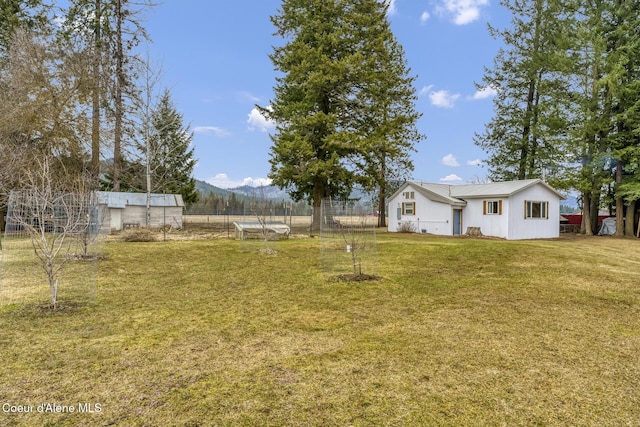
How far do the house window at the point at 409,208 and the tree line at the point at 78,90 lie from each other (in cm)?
1558

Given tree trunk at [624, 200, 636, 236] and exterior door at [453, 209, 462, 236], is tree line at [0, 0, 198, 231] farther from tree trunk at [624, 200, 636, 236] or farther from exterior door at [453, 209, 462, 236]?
tree trunk at [624, 200, 636, 236]

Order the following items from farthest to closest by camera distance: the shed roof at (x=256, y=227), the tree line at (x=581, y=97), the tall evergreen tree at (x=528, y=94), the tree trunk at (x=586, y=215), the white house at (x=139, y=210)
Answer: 1. the tall evergreen tree at (x=528, y=94)
2. the tree trunk at (x=586, y=215)
3. the white house at (x=139, y=210)
4. the tree line at (x=581, y=97)
5. the shed roof at (x=256, y=227)


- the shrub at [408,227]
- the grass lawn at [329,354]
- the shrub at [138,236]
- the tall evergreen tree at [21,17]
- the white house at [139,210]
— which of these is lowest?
the grass lawn at [329,354]

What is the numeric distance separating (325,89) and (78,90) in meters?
11.8

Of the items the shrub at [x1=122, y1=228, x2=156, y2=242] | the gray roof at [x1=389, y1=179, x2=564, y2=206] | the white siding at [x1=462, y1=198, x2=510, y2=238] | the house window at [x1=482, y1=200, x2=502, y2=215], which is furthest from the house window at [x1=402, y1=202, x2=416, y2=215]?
the shrub at [x1=122, y1=228, x2=156, y2=242]

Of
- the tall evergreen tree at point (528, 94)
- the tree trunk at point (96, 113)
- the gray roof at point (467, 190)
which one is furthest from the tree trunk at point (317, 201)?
the tall evergreen tree at point (528, 94)

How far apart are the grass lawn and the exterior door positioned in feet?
38.6

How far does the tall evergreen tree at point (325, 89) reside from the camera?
18922mm

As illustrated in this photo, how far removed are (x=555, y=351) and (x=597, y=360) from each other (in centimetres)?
35

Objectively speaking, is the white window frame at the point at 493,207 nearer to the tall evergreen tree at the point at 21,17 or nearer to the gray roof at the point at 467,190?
the gray roof at the point at 467,190

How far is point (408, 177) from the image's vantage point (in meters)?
29.9

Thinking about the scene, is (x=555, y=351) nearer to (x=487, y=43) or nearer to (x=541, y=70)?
(x=541, y=70)

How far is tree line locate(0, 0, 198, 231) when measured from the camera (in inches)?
535

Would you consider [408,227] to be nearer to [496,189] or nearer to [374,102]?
[496,189]
